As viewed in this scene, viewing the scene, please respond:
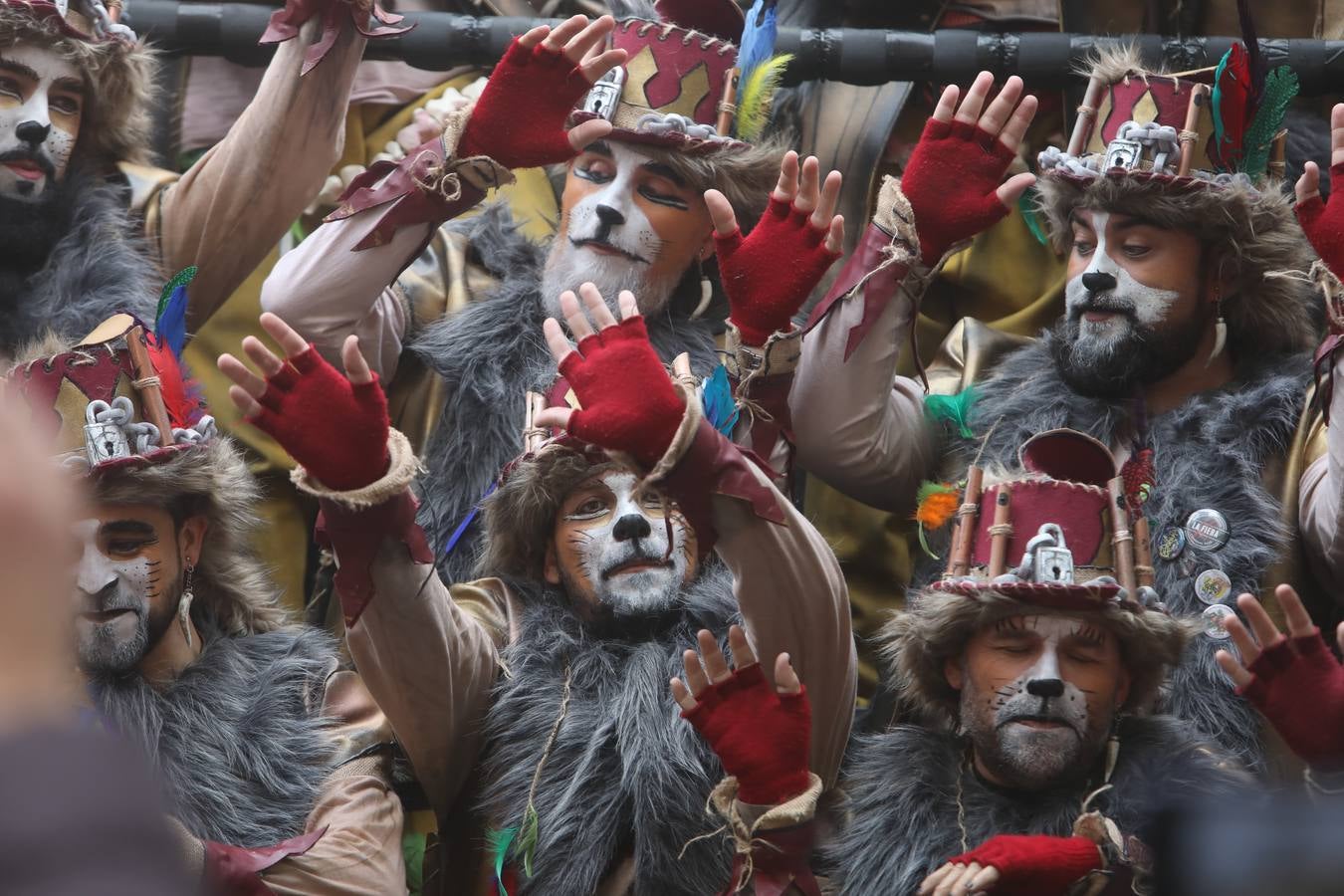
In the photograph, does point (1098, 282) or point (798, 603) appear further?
point (1098, 282)

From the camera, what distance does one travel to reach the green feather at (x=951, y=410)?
16.3ft

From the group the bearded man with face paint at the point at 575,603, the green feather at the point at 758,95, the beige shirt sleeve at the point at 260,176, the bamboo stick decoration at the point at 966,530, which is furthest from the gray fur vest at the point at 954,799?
the beige shirt sleeve at the point at 260,176

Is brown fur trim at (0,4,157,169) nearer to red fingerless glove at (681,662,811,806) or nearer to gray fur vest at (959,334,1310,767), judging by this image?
gray fur vest at (959,334,1310,767)

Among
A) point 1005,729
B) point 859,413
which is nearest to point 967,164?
point 859,413

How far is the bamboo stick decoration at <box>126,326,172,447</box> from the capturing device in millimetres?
4422

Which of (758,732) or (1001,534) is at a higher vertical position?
(1001,534)

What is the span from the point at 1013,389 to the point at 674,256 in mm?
910

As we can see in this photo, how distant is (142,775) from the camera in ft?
4.69

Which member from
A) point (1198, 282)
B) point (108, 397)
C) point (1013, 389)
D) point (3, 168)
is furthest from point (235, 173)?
point (1198, 282)

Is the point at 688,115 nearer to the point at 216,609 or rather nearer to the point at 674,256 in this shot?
the point at 674,256

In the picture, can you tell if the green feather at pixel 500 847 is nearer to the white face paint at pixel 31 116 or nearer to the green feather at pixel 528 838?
the green feather at pixel 528 838

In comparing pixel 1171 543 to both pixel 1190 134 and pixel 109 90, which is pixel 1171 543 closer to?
pixel 1190 134

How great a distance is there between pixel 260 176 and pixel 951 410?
1810mm

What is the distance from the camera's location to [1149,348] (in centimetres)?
483
